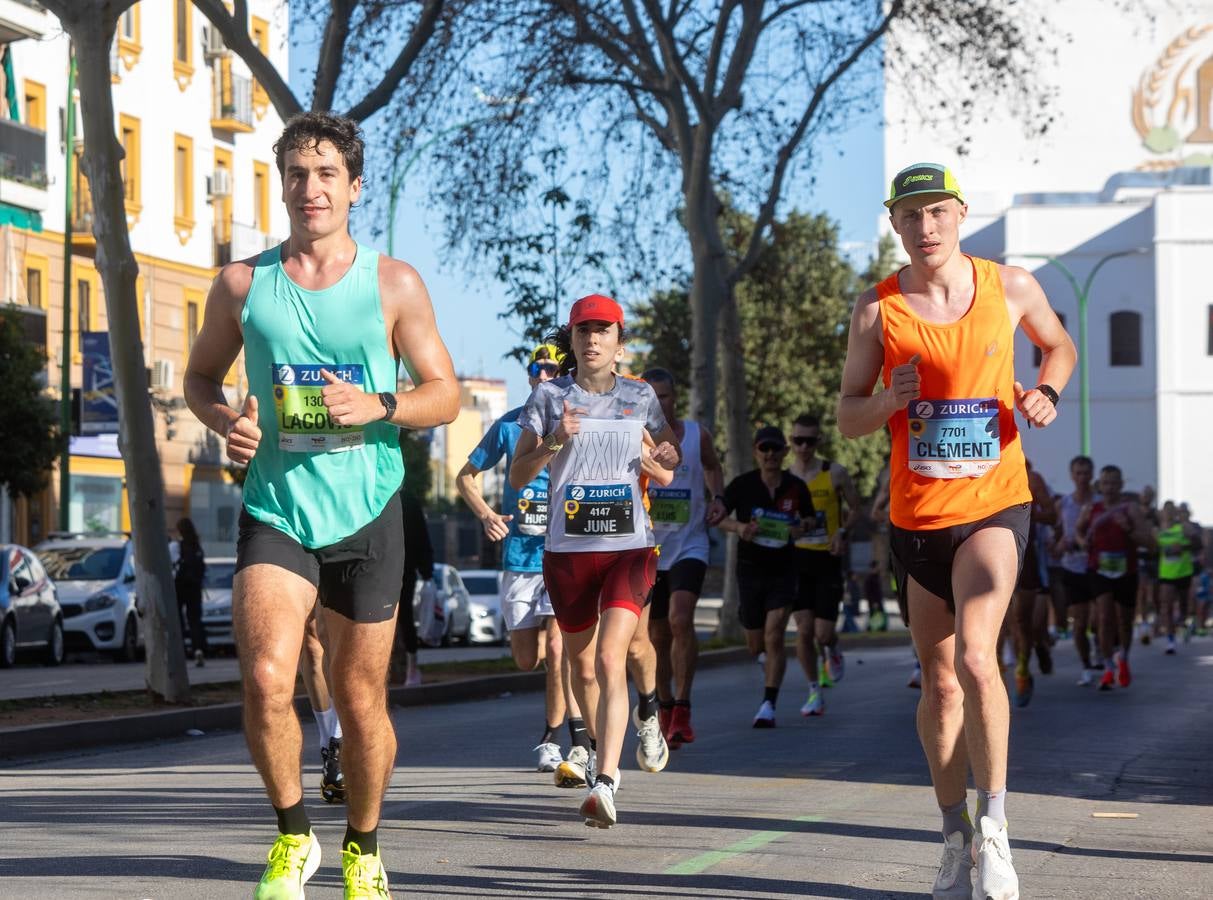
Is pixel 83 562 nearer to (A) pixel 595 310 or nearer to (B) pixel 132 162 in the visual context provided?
(B) pixel 132 162

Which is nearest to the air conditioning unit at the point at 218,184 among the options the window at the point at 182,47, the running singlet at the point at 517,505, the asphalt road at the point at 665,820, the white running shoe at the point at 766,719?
the window at the point at 182,47

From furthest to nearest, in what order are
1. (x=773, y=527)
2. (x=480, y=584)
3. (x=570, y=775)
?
1. (x=480, y=584)
2. (x=773, y=527)
3. (x=570, y=775)

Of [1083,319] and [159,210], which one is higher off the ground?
[159,210]

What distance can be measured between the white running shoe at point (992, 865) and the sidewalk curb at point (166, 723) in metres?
7.21

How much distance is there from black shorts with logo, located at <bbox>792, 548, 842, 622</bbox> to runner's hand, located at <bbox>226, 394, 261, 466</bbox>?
31.5 feet

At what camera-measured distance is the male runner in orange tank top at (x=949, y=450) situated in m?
6.41

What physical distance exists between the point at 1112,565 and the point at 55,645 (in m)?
12.9

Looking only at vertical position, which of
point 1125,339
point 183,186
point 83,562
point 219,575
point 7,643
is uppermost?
point 183,186

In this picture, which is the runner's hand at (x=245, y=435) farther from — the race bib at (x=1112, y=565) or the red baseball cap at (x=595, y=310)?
the race bib at (x=1112, y=565)

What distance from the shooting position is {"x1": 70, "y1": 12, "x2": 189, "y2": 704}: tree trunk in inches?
607

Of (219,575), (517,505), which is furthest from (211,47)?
(517,505)

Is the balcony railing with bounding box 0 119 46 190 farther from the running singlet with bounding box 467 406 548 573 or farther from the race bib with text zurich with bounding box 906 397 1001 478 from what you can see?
the race bib with text zurich with bounding box 906 397 1001 478

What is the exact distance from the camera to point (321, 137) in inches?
239

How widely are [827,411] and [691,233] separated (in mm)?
25708
